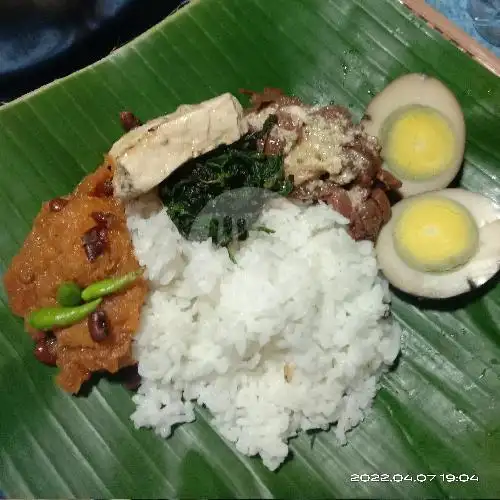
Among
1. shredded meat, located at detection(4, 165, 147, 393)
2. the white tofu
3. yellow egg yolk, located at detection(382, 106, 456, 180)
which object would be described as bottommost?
shredded meat, located at detection(4, 165, 147, 393)

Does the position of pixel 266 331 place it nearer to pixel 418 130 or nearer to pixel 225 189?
pixel 225 189

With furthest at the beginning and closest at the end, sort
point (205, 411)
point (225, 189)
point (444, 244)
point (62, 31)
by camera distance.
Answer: point (62, 31) < point (205, 411) < point (225, 189) < point (444, 244)

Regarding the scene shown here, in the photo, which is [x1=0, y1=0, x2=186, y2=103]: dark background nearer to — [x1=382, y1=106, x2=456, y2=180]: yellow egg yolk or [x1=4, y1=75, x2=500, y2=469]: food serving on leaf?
[x1=4, y1=75, x2=500, y2=469]: food serving on leaf

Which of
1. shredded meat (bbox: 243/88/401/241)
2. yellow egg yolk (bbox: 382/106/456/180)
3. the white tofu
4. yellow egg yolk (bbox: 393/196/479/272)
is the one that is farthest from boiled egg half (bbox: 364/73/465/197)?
the white tofu

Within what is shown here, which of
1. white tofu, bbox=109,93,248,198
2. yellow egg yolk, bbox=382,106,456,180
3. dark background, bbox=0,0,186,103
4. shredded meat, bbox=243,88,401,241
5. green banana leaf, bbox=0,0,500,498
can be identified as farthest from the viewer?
dark background, bbox=0,0,186,103

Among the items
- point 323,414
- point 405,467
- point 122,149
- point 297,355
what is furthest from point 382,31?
point 405,467

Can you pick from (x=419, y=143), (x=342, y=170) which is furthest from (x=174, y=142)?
(x=419, y=143)

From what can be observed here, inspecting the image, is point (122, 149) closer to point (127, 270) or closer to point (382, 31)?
point (127, 270)
